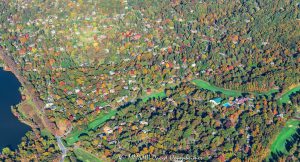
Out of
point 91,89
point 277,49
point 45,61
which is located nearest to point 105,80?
point 91,89

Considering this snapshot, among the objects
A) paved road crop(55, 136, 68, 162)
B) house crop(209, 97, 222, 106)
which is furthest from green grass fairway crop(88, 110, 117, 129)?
house crop(209, 97, 222, 106)

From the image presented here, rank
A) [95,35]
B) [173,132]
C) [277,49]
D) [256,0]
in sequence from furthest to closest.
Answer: [256,0] < [95,35] < [277,49] < [173,132]

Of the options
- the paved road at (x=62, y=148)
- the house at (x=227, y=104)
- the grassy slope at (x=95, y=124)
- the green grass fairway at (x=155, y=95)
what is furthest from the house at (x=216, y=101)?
the paved road at (x=62, y=148)

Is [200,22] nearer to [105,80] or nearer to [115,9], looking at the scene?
[115,9]

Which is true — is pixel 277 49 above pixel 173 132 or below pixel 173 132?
above

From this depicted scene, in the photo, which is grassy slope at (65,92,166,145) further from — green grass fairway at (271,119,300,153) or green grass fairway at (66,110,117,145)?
green grass fairway at (271,119,300,153)

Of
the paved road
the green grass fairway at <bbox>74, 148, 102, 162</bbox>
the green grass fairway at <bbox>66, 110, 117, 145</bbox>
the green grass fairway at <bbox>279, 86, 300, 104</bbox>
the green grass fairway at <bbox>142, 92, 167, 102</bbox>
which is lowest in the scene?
the green grass fairway at <bbox>74, 148, 102, 162</bbox>

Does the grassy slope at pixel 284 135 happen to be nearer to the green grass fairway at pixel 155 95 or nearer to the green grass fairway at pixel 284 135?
the green grass fairway at pixel 284 135
